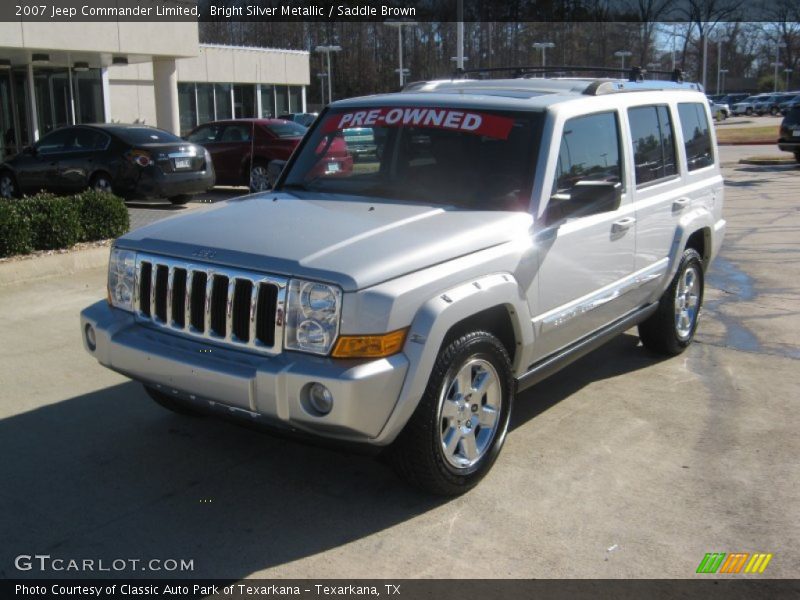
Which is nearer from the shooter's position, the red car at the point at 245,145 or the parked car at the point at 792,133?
the red car at the point at 245,145

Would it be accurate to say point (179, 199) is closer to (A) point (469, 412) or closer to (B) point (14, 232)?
(B) point (14, 232)

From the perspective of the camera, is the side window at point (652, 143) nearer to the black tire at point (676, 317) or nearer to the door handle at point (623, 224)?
the door handle at point (623, 224)

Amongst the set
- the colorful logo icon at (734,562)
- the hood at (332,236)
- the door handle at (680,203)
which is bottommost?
the colorful logo icon at (734,562)

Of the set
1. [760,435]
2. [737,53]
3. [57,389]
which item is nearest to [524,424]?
[760,435]

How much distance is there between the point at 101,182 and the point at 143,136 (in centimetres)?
103

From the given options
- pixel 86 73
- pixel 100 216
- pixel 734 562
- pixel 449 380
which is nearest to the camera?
pixel 734 562

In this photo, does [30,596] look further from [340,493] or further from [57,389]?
[57,389]

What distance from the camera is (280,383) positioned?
3467 mm

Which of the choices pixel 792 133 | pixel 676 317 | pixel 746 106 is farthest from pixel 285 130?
pixel 746 106

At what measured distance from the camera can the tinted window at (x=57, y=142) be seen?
46.5ft

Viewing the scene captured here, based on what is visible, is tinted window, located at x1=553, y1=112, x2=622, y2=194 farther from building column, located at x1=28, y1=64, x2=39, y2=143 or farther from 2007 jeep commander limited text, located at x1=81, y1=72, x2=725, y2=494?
building column, located at x1=28, y1=64, x2=39, y2=143

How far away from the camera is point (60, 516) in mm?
3877

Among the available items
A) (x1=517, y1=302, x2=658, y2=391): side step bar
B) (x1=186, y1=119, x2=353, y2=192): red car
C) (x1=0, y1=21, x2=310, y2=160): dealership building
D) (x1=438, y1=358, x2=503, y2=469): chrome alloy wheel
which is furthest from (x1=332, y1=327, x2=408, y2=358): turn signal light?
(x1=0, y1=21, x2=310, y2=160): dealership building

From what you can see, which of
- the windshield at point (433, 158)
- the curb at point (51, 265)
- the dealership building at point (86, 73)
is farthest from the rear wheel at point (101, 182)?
the windshield at point (433, 158)
